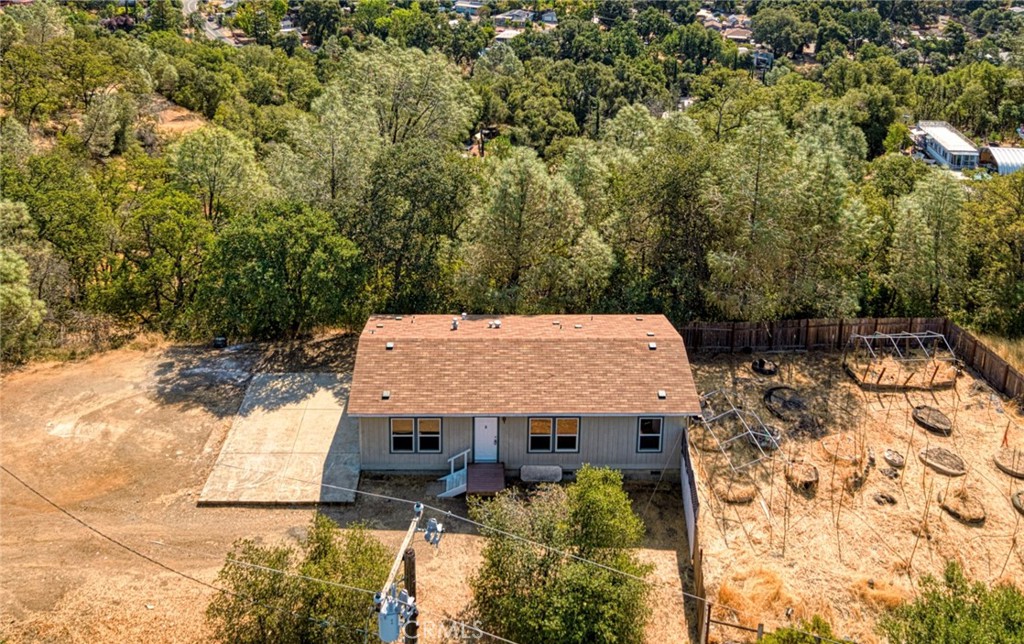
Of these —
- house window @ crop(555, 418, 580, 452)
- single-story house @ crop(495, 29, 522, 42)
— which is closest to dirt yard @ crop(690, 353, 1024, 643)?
house window @ crop(555, 418, 580, 452)

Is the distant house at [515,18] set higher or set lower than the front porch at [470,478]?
higher

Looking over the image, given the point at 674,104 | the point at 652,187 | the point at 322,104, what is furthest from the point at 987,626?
the point at 674,104

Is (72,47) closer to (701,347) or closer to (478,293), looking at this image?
(478,293)

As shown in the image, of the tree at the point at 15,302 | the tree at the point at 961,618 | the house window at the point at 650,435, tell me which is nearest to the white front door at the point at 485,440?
the house window at the point at 650,435

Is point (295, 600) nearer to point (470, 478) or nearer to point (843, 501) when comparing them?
point (470, 478)

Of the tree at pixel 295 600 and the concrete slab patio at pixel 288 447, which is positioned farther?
the concrete slab patio at pixel 288 447

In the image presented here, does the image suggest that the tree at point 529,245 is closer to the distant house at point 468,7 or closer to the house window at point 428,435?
the house window at point 428,435

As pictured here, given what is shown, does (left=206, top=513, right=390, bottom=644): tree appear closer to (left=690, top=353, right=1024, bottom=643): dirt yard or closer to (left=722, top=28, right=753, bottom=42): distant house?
(left=690, top=353, right=1024, bottom=643): dirt yard

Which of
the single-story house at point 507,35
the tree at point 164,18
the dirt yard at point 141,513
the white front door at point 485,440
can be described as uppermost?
the tree at point 164,18
